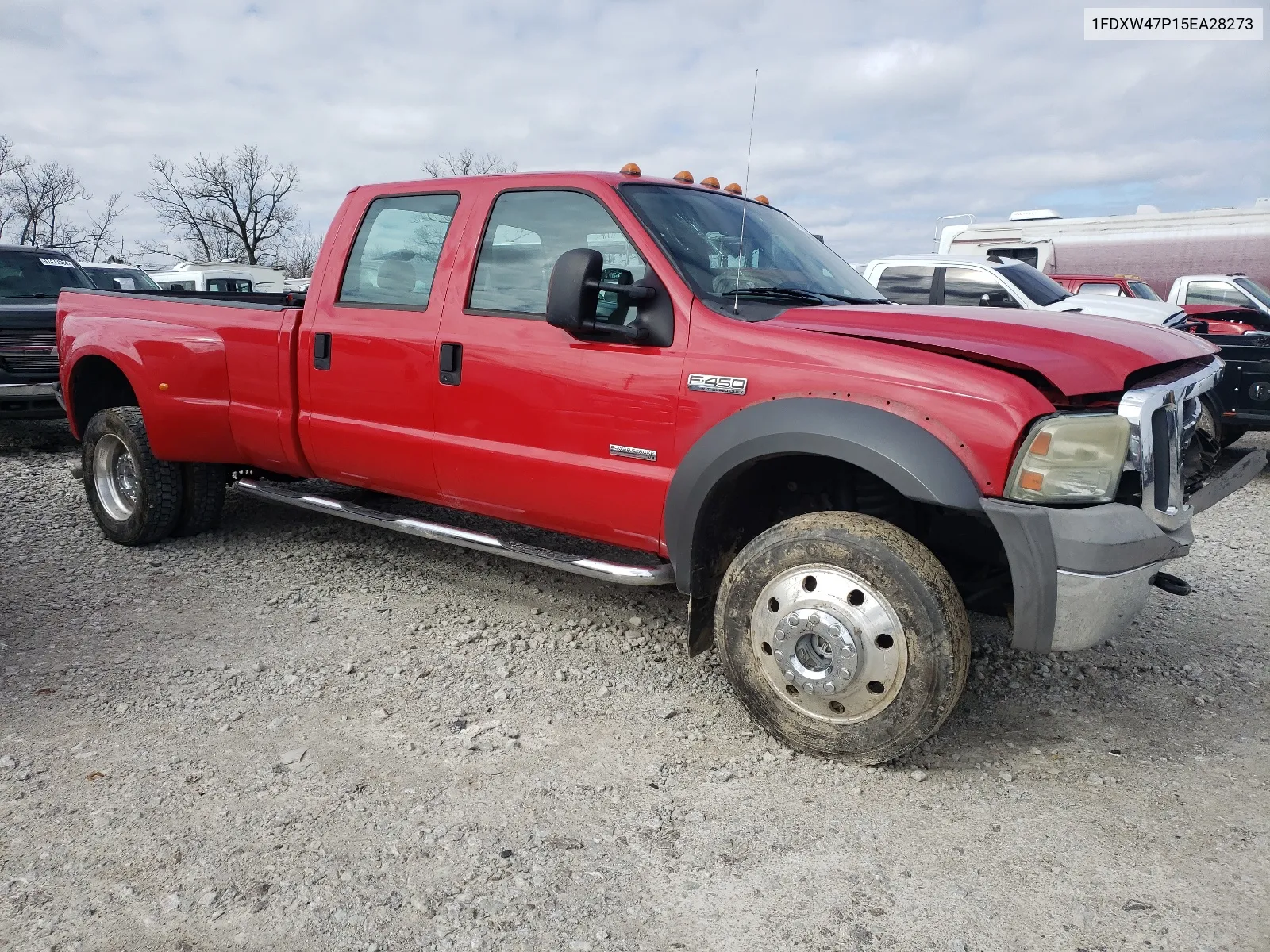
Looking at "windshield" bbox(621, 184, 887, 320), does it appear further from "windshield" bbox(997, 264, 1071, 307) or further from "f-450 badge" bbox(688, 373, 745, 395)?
"windshield" bbox(997, 264, 1071, 307)

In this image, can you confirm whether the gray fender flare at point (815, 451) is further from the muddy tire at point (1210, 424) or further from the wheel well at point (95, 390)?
the wheel well at point (95, 390)

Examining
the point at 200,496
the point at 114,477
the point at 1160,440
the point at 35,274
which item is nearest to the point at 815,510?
the point at 1160,440

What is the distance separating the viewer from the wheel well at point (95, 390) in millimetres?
5363

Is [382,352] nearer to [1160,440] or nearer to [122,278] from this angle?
[1160,440]

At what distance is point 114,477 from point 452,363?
2705 mm

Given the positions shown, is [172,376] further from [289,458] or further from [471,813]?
[471,813]

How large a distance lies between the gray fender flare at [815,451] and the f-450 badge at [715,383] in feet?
0.30

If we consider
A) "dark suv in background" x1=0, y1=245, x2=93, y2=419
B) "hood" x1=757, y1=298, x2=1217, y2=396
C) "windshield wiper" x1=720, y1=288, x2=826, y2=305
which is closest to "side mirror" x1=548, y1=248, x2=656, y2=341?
"windshield wiper" x1=720, y1=288, x2=826, y2=305

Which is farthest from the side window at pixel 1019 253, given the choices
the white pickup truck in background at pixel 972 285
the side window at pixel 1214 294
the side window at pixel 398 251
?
the side window at pixel 398 251

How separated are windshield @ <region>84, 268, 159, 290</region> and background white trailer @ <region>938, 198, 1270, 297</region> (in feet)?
45.9

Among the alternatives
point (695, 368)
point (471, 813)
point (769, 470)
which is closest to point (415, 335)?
point (695, 368)

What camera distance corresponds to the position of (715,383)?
3.14 m

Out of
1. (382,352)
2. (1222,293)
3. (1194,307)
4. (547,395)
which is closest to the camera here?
(547,395)

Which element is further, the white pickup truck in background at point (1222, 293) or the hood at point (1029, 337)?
the white pickup truck in background at point (1222, 293)
